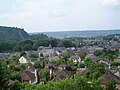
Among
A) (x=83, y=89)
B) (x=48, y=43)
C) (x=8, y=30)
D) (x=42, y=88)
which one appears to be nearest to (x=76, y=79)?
(x=83, y=89)

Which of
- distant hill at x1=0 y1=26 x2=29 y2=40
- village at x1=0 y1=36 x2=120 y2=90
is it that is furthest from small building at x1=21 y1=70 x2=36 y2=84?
distant hill at x1=0 y1=26 x2=29 y2=40

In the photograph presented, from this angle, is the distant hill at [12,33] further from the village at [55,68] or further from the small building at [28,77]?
the small building at [28,77]

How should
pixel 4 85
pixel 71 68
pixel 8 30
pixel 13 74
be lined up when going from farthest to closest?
pixel 8 30 → pixel 71 68 → pixel 13 74 → pixel 4 85

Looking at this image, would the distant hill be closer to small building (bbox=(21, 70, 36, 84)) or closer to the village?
the village

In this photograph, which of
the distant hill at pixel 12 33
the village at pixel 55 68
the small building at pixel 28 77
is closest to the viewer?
the village at pixel 55 68

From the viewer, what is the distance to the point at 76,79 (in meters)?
19.5

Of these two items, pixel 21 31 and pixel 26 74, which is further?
pixel 21 31

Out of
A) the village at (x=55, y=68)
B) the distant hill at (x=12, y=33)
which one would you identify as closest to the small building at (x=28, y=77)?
the village at (x=55, y=68)

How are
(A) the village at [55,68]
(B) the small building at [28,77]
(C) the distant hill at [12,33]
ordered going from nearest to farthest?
(A) the village at [55,68] → (B) the small building at [28,77] → (C) the distant hill at [12,33]

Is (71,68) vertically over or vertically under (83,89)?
under

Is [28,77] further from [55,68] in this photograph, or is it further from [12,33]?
[12,33]

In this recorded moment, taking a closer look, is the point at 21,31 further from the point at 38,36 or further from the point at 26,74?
the point at 26,74

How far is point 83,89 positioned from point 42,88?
2587 mm

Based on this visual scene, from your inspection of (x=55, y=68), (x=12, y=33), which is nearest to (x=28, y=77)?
(x=55, y=68)
